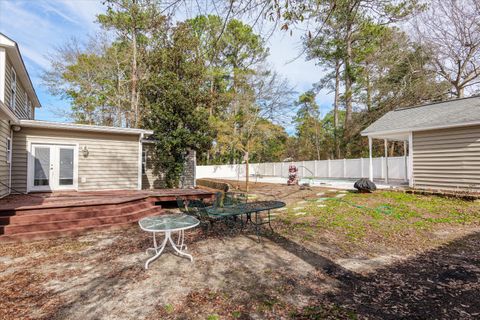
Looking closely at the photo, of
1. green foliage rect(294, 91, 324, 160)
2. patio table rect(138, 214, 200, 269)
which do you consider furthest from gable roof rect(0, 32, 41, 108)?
green foliage rect(294, 91, 324, 160)

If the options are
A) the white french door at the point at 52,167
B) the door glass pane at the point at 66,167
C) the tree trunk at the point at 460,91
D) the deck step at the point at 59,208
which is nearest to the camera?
the deck step at the point at 59,208

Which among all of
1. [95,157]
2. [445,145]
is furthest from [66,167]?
[445,145]

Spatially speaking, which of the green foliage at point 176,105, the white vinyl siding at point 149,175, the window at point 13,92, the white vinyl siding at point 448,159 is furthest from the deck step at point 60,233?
the white vinyl siding at point 448,159

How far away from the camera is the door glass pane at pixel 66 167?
9.15m

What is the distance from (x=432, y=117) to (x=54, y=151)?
14438 mm

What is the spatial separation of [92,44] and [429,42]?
22178 millimetres

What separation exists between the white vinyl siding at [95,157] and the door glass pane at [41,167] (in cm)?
29

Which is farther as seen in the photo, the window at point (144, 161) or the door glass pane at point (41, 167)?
the window at point (144, 161)

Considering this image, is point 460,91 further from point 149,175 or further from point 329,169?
point 149,175

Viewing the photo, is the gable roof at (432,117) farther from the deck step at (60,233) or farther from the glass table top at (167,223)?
the deck step at (60,233)

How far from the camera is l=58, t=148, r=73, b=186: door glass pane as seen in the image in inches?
360

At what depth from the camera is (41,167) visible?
885cm

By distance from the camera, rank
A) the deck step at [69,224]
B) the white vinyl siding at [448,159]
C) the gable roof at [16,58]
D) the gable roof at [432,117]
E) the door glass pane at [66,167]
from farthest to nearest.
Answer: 1. the door glass pane at [66,167]
2. the gable roof at [432,117]
3. the white vinyl siding at [448,159]
4. the gable roof at [16,58]
5. the deck step at [69,224]

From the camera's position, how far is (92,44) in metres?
17.9
